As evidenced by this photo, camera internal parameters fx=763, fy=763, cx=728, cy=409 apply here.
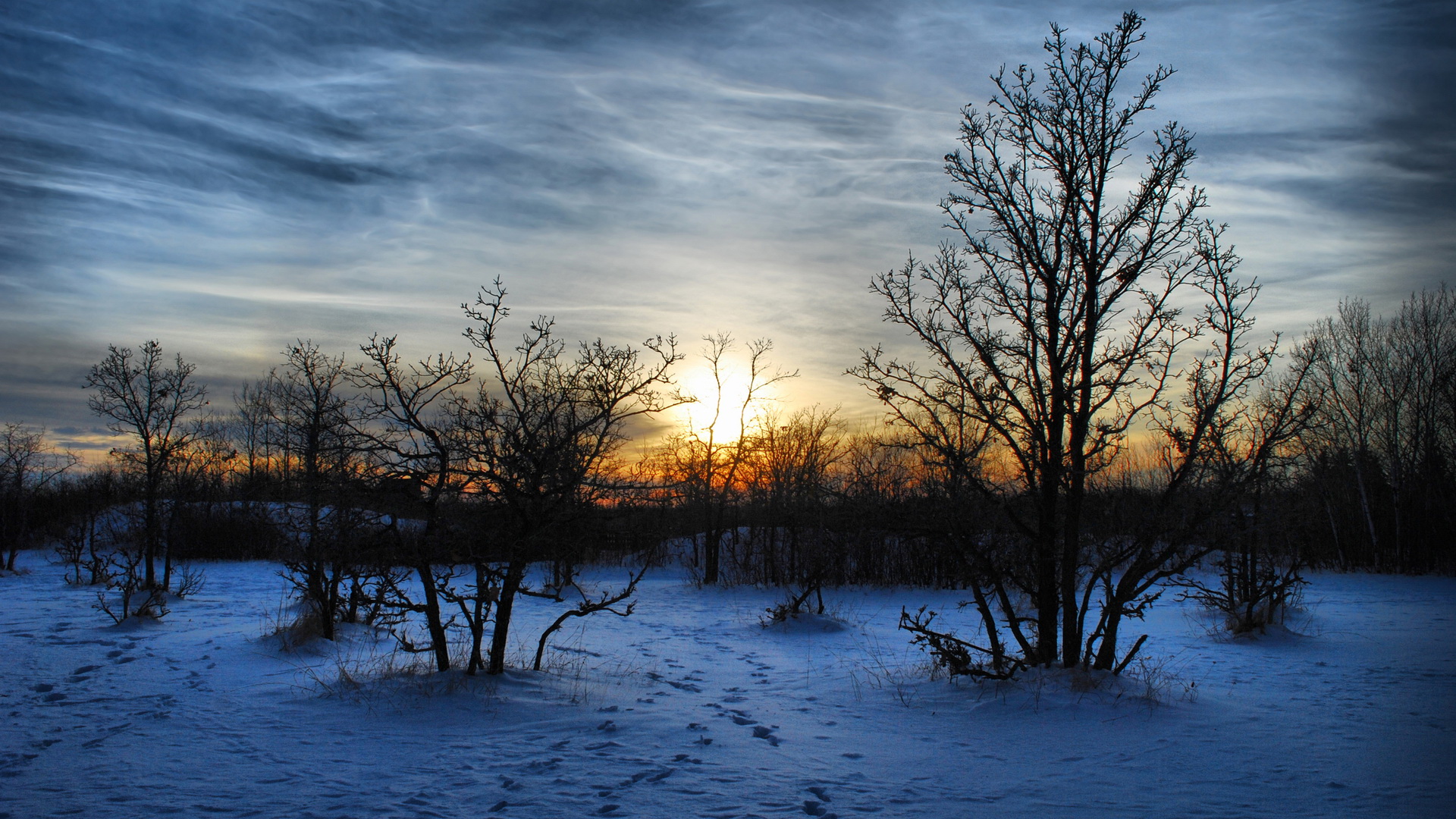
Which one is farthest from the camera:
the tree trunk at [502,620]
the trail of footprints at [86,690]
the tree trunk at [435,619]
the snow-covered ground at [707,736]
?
the tree trunk at [502,620]

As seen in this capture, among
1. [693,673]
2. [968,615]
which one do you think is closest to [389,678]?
[693,673]

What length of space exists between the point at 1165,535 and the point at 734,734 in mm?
4903

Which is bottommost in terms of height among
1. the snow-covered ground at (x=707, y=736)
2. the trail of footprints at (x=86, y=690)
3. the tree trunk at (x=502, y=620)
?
the trail of footprints at (x=86, y=690)

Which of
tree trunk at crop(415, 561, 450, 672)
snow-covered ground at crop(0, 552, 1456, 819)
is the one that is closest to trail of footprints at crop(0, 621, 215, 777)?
snow-covered ground at crop(0, 552, 1456, 819)

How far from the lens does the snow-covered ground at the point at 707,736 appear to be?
520 cm

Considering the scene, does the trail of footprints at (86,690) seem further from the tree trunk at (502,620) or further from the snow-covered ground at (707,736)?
the tree trunk at (502,620)

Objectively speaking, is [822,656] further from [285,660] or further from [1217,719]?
[285,660]

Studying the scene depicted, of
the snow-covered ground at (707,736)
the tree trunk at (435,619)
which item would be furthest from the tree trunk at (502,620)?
the tree trunk at (435,619)

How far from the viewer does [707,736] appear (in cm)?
693

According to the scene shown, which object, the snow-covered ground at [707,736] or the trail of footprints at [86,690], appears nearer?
the snow-covered ground at [707,736]

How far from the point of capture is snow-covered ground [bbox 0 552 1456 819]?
5195 millimetres


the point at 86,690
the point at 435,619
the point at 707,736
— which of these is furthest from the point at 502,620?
the point at 86,690

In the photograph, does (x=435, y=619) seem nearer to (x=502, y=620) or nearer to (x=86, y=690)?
(x=502, y=620)

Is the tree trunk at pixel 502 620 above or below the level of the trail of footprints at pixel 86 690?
above
